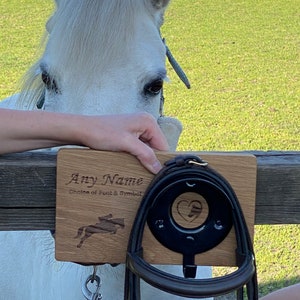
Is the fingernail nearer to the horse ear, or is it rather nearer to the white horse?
the white horse

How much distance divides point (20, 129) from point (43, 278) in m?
0.84

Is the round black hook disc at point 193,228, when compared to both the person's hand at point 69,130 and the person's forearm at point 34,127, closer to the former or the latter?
the person's hand at point 69,130

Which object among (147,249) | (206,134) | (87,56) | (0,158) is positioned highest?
(87,56)

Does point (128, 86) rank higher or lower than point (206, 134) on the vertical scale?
higher

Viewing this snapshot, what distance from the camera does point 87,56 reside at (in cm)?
147

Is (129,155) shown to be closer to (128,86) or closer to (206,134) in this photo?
(128,86)

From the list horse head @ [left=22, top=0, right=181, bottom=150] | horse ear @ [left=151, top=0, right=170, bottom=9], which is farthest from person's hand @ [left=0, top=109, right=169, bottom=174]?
horse ear @ [left=151, top=0, right=170, bottom=9]

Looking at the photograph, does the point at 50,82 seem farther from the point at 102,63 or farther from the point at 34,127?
the point at 34,127

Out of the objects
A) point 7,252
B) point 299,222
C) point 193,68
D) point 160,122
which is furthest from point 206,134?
point 299,222

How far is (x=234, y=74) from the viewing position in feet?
26.4

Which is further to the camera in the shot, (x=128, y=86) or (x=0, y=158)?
(x=128, y=86)

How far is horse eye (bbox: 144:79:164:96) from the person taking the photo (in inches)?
63.2

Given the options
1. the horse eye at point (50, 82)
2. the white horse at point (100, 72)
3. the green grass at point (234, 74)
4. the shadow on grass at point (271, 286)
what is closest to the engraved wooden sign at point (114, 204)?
the white horse at point (100, 72)

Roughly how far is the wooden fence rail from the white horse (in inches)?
19.6
